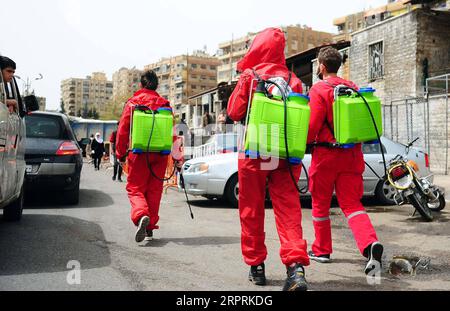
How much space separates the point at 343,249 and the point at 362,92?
199 centimetres

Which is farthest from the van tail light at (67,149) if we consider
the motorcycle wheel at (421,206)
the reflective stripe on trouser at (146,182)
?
the motorcycle wheel at (421,206)

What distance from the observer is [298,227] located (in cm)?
382

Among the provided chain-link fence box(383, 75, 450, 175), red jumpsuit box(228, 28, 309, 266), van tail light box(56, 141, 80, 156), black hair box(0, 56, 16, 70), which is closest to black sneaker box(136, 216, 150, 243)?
red jumpsuit box(228, 28, 309, 266)

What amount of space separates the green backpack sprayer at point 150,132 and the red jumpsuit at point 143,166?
0.07 metres

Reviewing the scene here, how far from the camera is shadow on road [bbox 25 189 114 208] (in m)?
8.72

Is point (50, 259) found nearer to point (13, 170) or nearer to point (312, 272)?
point (13, 170)

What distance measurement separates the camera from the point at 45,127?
873 centimetres

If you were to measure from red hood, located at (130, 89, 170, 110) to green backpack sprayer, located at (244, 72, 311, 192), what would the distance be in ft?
7.67

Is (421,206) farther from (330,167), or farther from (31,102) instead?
(31,102)

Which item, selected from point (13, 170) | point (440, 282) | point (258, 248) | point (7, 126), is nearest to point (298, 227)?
point (258, 248)

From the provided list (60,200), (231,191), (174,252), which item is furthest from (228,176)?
(174,252)

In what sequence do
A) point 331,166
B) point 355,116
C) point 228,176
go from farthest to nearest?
point 228,176
point 331,166
point 355,116

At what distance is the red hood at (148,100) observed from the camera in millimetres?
5891

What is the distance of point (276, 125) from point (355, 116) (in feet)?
3.56
